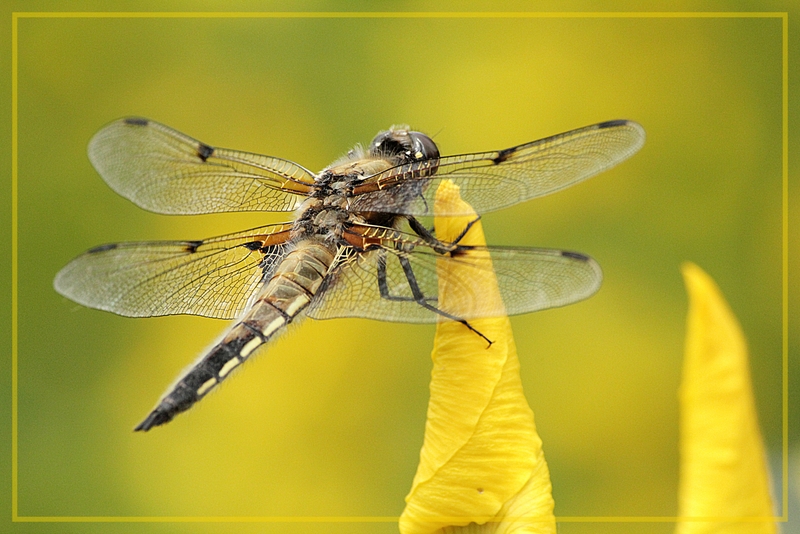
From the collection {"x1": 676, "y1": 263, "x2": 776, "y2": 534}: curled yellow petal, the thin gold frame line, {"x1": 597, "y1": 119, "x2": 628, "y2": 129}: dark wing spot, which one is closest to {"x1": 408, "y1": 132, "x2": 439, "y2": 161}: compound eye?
{"x1": 597, "y1": 119, "x2": 628, "y2": 129}: dark wing spot

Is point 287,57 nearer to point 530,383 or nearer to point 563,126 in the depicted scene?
point 563,126

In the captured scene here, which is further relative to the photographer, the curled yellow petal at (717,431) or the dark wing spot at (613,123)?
the dark wing spot at (613,123)

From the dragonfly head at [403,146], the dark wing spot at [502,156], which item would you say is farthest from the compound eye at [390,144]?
the dark wing spot at [502,156]

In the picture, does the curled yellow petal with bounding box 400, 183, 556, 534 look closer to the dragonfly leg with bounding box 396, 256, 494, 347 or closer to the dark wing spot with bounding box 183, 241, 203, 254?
the dragonfly leg with bounding box 396, 256, 494, 347

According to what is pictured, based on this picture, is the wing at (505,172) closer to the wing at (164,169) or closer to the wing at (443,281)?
the wing at (443,281)

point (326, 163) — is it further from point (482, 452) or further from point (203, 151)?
point (482, 452)
